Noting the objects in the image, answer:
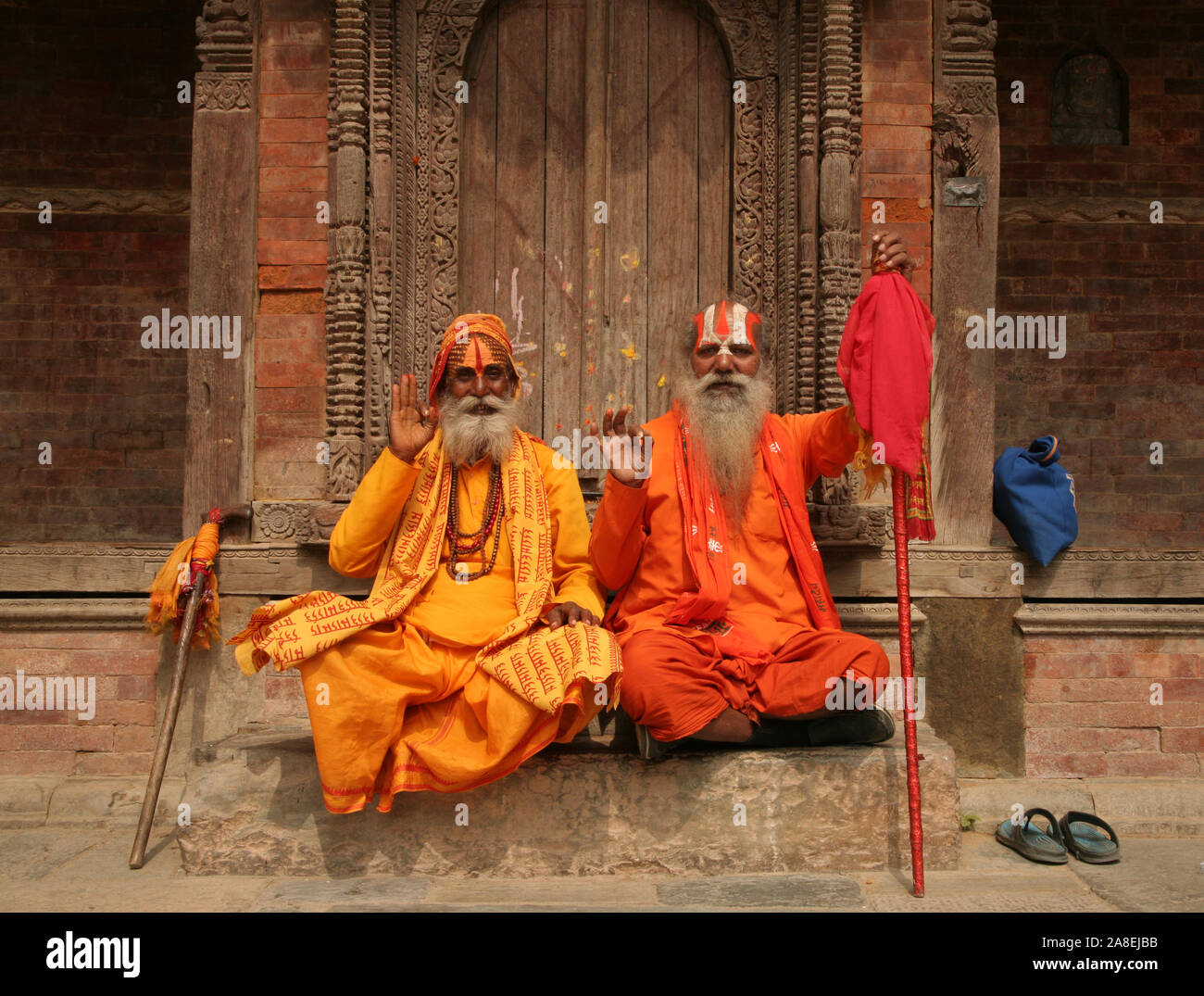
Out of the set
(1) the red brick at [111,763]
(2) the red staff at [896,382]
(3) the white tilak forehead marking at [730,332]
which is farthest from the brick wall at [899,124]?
(1) the red brick at [111,763]

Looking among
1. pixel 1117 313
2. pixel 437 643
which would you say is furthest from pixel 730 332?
pixel 1117 313

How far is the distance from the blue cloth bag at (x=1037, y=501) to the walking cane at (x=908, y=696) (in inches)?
41.9

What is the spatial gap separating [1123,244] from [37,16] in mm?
8093

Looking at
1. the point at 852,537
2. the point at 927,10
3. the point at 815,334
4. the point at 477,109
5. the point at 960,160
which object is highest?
the point at 927,10

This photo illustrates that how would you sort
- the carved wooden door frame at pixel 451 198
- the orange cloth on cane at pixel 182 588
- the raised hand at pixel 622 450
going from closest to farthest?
the raised hand at pixel 622 450
the orange cloth on cane at pixel 182 588
the carved wooden door frame at pixel 451 198

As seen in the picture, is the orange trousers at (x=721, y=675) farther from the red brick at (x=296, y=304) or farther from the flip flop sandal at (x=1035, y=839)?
the red brick at (x=296, y=304)

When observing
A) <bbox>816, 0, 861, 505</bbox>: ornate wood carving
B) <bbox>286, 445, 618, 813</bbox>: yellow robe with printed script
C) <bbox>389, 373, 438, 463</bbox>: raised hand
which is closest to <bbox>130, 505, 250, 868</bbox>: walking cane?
<bbox>286, 445, 618, 813</bbox>: yellow robe with printed script

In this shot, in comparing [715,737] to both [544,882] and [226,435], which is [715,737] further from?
[226,435]

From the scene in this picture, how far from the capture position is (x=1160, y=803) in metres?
4.07

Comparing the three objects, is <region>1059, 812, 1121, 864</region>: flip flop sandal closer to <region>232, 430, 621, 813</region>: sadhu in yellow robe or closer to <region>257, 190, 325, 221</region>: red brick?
<region>232, 430, 621, 813</region>: sadhu in yellow robe

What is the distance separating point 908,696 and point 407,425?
5.74 ft

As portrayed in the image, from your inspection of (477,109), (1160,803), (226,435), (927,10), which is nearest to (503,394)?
(226,435)

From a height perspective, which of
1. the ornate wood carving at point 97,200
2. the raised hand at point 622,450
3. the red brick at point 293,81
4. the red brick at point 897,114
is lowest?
the raised hand at point 622,450

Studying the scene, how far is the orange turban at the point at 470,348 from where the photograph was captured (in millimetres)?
3693
